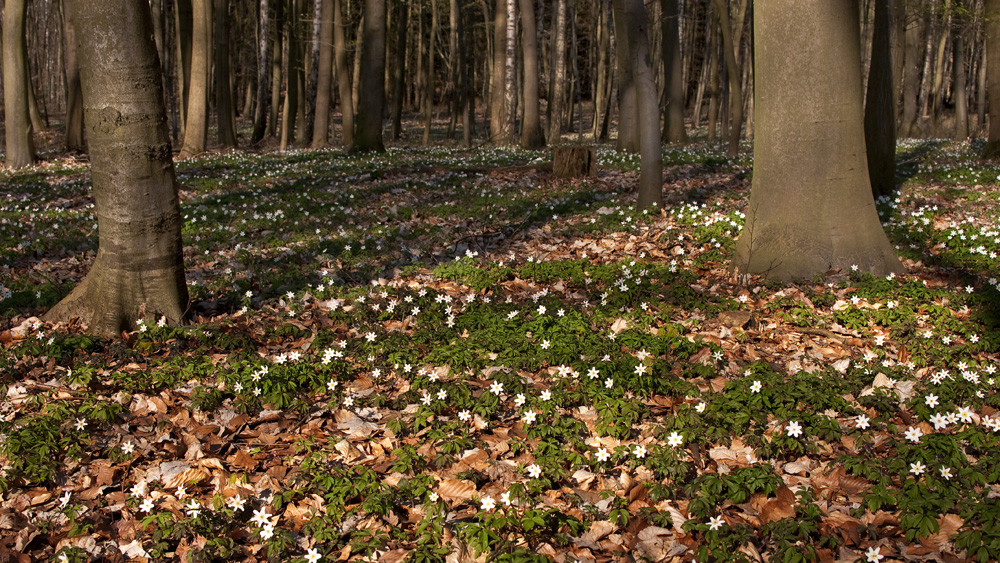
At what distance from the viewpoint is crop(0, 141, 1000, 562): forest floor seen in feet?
11.0

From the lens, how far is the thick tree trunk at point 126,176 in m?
5.09

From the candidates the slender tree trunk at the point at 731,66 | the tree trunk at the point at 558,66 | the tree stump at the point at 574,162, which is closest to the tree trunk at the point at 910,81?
the slender tree trunk at the point at 731,66

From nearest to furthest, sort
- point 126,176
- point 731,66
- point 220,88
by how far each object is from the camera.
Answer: point 126,176 < point 731,66 < point 220,88

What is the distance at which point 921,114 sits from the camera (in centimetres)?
2931

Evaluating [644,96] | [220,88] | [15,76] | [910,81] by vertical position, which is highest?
[910,81]

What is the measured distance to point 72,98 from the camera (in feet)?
61.3

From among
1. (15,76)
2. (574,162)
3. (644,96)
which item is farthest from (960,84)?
(15,76)

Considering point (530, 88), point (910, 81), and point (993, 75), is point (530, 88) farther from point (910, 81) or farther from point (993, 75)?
point (910, 81)

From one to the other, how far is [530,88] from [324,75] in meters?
6.34

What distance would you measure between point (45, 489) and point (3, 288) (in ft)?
13.8

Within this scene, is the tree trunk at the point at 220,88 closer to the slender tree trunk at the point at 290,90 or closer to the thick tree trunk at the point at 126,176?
the slender tree trunk at the point at 290,90

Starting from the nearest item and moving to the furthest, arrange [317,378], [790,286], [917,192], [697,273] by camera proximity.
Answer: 1. [317,378]
2. [790,286]
3. [697,273]
4. [917,192]

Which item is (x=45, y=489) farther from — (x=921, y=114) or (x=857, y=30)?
(x=921, y=114)

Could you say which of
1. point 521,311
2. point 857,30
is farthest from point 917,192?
point 521,311
